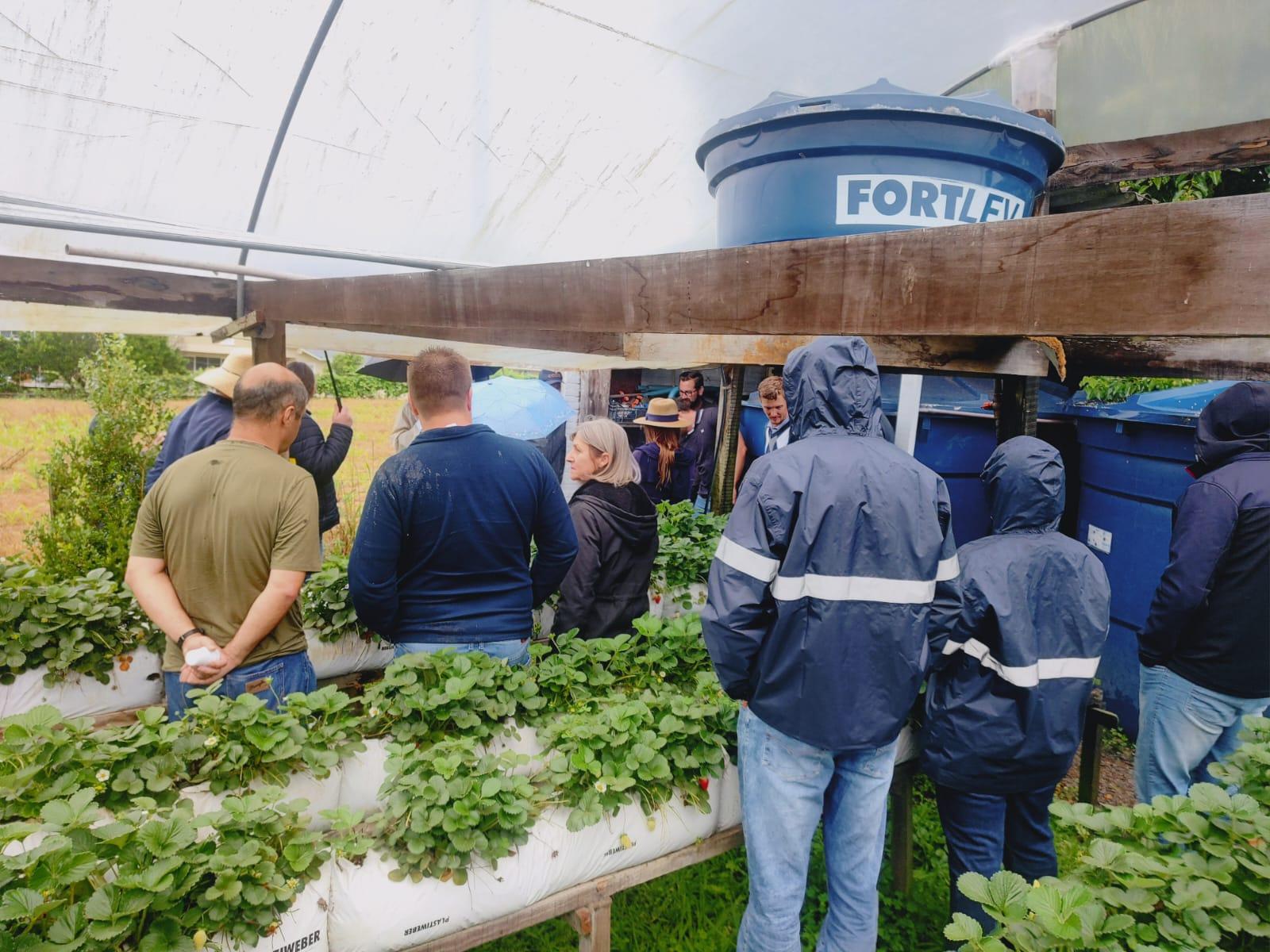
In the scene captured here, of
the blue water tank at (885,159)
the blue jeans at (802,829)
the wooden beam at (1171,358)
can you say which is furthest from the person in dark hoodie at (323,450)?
the wooden beam at (1171,358)

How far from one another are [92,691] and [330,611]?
906 mm

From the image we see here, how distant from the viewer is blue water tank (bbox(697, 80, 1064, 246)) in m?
1.48

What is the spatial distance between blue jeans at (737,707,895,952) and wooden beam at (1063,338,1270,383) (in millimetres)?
1973

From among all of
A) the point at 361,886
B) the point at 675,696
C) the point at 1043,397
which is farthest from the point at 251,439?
the point at 1043,397

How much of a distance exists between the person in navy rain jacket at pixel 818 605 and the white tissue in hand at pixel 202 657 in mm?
1600

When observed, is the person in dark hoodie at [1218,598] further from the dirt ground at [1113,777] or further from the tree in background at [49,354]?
the tree in background at [49,354]

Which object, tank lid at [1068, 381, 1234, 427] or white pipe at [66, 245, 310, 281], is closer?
white pipe at [66, 245, 310, 281]

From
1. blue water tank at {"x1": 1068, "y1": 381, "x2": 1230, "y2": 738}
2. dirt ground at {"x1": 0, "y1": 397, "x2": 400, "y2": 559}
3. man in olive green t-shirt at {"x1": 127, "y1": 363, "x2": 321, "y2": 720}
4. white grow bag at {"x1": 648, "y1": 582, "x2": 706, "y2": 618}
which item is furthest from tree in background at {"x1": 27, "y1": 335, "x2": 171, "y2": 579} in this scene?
blue water tank at {"x1": 1068, "y1": 381, "x2": 1230, "y2": 738}

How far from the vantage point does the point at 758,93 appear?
3.03 m

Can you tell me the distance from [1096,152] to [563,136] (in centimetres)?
291

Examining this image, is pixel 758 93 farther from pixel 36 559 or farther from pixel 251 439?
pixel 36 559

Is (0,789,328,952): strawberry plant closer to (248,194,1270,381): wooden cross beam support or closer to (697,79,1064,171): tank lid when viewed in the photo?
(248,194,1270,381): wooden cross beam support

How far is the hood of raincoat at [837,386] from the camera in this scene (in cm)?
186

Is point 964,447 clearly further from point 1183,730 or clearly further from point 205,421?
point 205,421
